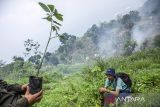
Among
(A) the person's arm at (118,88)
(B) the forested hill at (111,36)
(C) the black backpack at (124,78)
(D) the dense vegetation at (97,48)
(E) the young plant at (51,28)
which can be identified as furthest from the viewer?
(B) the forested hill at (111,36)

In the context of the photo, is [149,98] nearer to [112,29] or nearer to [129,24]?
[129,24]

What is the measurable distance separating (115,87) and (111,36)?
5508 cm

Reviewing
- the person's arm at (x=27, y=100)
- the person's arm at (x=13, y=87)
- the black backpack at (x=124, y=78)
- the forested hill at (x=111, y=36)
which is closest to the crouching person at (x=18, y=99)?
the person's arm at (x=27, y=100)

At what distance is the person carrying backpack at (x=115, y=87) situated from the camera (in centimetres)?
783

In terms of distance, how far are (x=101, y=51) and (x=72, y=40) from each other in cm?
749

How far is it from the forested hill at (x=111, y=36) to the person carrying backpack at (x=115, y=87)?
1591 inches

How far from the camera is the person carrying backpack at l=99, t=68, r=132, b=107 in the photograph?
7832 mm

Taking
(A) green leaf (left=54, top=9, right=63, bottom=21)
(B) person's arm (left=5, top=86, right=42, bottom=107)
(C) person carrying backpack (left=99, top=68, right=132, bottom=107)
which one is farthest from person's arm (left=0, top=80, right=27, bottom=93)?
(C) person carrying backpack (left=99, top=68, right=132, bottom=107)

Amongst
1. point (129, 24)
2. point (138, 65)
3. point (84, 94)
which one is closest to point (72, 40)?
point (129, 24)

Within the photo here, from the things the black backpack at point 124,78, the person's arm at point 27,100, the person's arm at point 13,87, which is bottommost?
the person's arm at point 27,100

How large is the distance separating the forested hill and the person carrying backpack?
4042cm

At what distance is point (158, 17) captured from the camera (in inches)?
2191

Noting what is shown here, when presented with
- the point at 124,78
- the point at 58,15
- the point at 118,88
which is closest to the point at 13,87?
the point at 58,15

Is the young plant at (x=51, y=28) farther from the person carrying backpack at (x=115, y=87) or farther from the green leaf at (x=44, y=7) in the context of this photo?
the person carrying backpack at (x=115, y=87)
